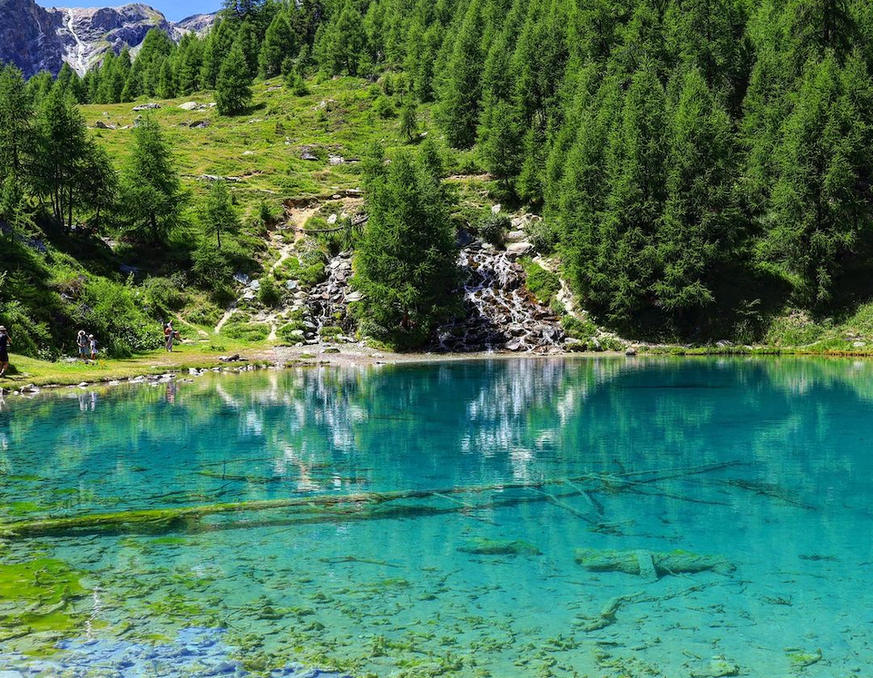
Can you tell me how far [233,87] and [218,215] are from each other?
7572cm

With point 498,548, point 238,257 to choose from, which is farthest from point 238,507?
point 238,257

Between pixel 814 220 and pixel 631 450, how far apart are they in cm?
4531

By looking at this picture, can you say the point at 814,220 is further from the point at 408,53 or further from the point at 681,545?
the point at 408,53

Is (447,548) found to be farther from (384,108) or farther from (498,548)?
(384,108)

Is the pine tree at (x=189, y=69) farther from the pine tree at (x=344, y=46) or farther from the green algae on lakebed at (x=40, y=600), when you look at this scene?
the green algae on lakebed at (x=40, y=600)

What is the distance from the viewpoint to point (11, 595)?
8.42 m

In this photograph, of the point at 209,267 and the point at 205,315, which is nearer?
the point at 205,315

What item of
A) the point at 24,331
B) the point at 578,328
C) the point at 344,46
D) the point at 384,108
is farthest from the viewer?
the point at 344,46

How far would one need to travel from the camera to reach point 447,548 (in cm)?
1045

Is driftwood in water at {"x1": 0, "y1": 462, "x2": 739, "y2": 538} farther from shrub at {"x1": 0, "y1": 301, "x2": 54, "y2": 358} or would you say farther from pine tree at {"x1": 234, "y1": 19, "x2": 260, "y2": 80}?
pine tree at {"x1": 234, "y1": 19, "x2": 260, "y2": 80}

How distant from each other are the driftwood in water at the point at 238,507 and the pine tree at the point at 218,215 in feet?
184

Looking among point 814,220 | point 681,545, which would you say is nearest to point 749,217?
point 814,220

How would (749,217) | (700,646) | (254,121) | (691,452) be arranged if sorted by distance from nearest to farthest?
(700,646) → (691,452) → (749,217) → (254,121)

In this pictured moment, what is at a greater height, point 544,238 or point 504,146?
point 504,146
